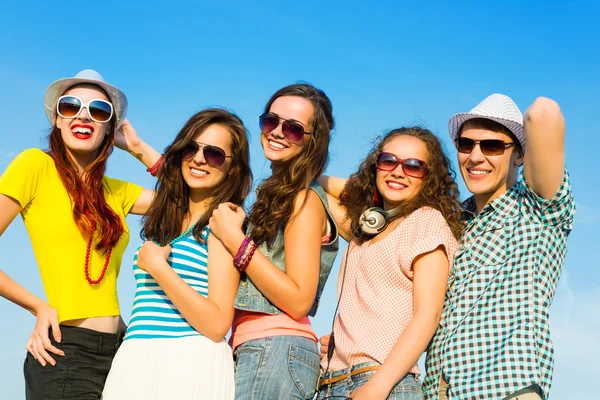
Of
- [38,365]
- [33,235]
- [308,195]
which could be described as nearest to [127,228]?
[33,235]

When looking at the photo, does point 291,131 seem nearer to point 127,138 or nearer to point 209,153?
point 209,153

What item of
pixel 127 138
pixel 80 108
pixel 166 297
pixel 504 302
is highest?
pixel 127 138

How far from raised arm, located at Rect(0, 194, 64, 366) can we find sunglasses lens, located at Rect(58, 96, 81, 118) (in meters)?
0.99

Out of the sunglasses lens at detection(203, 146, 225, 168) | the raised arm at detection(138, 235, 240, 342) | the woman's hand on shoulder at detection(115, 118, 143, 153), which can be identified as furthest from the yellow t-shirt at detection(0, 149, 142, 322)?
the woman's hand on shoulder at detection(115, 118, 143, 153)

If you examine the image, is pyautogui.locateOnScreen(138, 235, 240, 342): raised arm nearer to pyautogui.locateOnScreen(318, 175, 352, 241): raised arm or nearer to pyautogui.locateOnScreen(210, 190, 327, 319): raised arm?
pyautogui.locateOnScreen(210, 190, 327, 319): raised arm

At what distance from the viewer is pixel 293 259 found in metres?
4.97

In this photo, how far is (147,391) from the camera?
4875 millimetres

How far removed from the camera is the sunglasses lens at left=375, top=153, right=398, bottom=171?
543 centimetres

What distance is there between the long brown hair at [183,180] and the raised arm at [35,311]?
1.02m

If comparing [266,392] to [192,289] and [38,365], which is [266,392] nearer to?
[192,289]

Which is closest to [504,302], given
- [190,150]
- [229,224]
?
[229,224]

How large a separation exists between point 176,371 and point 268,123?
84.9 inches

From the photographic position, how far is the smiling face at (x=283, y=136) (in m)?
5.57

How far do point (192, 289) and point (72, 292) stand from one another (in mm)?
1310
